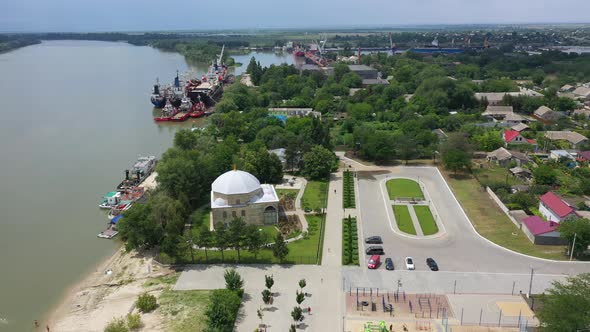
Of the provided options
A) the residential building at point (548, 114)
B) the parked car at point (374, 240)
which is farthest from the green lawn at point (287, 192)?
the residential building at point (548, 114)

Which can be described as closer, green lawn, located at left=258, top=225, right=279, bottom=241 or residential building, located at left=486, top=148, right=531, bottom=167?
green lawn, located at left=258, top=225, right=279, bottom=241

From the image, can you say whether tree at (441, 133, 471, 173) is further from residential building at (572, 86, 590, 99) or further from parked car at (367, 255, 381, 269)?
residential building at (572, 86, 590, 99)

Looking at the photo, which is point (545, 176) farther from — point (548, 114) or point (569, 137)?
point (548, 114)

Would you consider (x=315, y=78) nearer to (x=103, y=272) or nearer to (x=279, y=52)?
(x=103, y=272)

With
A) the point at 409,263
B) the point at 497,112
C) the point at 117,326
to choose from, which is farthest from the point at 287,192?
the point at 497,112

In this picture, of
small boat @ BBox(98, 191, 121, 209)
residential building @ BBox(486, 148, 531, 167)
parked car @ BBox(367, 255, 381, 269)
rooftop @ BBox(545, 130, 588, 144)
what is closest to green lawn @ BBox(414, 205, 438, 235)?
parked car @ BBox(367, 255, 381, 269)

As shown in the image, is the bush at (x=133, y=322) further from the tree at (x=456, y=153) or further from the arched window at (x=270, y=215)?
the tree at (x=456, y=153)
